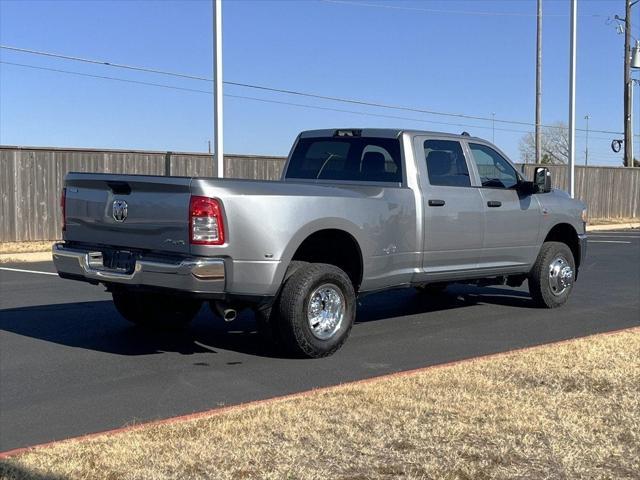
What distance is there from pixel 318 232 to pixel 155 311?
2063 mm

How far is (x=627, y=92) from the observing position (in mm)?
35375

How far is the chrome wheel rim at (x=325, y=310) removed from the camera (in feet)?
22.0

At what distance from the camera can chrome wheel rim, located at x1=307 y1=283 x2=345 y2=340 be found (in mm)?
6714

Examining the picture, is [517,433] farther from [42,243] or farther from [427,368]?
[42,243]

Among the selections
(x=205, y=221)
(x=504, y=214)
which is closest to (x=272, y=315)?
(x=205, y=221)

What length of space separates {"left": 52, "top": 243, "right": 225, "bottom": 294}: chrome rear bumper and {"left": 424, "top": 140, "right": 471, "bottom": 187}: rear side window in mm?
2819

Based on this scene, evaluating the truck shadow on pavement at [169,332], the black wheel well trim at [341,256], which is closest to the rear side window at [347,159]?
the black wheel well trim at [341,256]

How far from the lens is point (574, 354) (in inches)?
263

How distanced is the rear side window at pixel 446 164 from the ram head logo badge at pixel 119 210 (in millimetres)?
3080

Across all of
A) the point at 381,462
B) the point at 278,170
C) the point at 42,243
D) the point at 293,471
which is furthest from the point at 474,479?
the point at 278,170

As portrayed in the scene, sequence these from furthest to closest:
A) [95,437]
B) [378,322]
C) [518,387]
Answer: [378,322]
[518,387]
[95,437]

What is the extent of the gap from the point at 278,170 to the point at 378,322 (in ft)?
46.3

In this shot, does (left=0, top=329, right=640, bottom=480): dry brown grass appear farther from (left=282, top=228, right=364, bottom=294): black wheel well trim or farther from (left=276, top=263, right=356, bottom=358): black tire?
(left=282, top=228, right=364, bottom=294): black wheel well trim

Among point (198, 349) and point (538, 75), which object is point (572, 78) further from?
point (198, 349)
